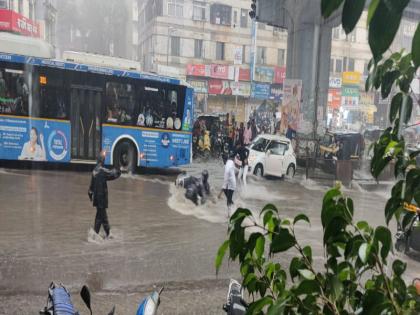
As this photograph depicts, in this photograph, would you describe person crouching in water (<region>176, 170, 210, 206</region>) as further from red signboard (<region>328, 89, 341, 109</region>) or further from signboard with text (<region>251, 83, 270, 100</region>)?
signboard with text (<region>251, 83, 270, 100</region>)

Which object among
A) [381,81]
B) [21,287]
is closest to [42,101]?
[21,287]

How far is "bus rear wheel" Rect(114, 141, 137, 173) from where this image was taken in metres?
13.4

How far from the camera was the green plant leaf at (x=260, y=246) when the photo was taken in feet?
4.58

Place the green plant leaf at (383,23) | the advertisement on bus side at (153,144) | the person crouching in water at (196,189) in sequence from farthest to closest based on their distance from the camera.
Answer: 1. the advertisement on bus side at (153,144)
2. the person crouching in water at (196,189)
3. the green plant leaf at (383,23)

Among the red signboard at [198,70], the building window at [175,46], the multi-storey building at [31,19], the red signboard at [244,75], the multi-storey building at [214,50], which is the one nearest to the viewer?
the multi-storey building at [31,19]

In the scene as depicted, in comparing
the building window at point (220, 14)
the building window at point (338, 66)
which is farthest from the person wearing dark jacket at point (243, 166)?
the building window at point (220, 14)

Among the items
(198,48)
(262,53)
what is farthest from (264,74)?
(198,48)

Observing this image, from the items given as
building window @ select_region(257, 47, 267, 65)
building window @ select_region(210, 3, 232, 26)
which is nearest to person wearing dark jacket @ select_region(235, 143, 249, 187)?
building window @ select_region(210, 3, 232, 26)

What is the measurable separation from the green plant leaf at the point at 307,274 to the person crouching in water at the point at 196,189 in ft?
31.4

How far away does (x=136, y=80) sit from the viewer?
13219mm

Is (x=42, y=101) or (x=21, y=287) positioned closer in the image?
(x=21, y=287)

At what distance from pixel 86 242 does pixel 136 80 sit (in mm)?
6859

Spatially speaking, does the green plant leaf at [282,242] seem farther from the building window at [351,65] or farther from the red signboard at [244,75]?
the red signboard at [244,75]

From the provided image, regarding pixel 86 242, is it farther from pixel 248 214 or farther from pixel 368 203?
pixel 368 203
